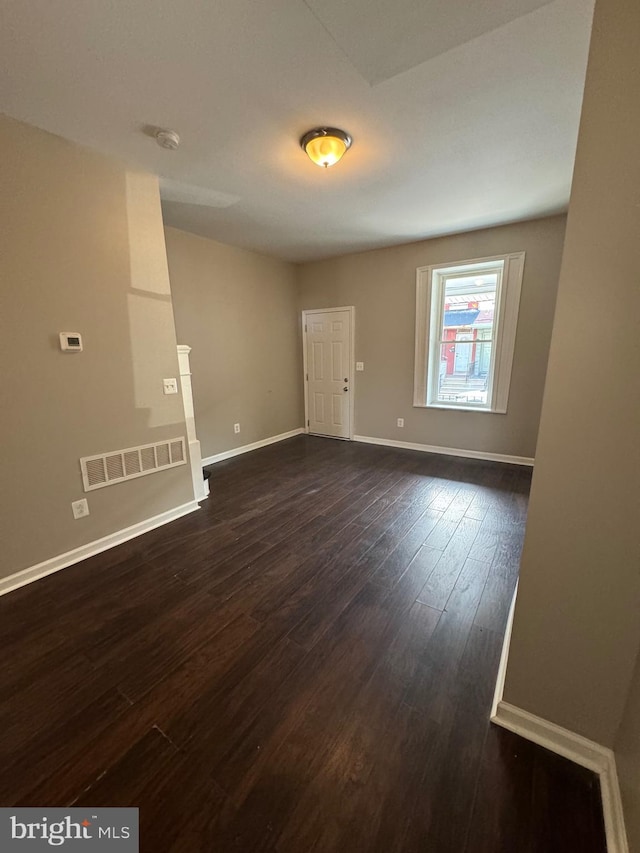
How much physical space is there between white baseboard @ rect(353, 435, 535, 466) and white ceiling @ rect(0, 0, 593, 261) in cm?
271

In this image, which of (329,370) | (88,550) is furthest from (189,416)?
(329,370)

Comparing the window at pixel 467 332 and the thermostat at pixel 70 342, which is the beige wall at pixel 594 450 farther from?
the window at pixel 467 332

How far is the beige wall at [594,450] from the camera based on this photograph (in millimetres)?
835

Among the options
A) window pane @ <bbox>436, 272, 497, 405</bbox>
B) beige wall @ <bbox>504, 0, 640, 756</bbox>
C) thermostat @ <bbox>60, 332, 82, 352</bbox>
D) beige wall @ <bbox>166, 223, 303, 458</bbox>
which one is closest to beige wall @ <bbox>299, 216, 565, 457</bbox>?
window pane @ <bbox>436, 272, 497, 405</bbox>

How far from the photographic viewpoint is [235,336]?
4.39m

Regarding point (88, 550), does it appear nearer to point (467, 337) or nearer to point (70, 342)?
point (70, 342)

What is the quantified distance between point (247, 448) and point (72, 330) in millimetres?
2808

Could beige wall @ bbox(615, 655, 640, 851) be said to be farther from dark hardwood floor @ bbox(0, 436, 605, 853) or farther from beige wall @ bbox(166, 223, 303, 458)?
beige wall @ bbox(166, 223, 303, 458)

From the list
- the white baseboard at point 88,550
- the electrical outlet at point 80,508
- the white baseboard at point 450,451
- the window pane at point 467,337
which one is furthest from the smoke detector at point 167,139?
the white baseboard at point 450,451

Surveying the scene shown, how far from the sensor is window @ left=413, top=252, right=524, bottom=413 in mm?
3799

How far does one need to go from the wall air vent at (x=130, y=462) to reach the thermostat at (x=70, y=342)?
2.42ft

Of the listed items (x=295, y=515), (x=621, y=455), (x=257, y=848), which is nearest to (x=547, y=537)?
(x=621, y=455)

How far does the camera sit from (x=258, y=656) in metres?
1.52

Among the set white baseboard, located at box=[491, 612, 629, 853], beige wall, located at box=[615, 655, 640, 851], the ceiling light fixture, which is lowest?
white baseboard, located at box=[491, 612, 629, 853]
